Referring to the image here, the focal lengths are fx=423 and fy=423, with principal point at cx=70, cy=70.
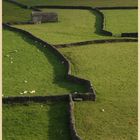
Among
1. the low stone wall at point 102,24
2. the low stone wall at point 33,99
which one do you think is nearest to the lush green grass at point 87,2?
the low stone wall at point 102,24

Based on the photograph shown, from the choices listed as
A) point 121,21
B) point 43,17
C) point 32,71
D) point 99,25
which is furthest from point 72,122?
point 121,21

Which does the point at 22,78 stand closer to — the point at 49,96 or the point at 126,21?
the point at 49,96

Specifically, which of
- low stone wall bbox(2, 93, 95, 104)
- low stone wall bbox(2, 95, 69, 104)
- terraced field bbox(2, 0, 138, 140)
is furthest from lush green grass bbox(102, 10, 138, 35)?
low stone wall bbox(2, 95, 69, 104)

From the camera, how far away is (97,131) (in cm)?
1323

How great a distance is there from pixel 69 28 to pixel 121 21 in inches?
227

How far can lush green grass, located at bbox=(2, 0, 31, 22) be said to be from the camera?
40938mm

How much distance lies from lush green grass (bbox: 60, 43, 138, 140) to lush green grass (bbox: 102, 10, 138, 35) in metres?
7.04

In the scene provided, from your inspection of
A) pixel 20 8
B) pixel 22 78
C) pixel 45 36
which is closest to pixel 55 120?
pixel 22 78

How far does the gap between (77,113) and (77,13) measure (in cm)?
3088

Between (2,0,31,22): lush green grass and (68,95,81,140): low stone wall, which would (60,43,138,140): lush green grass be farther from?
(2,0,31,22): lush green grass

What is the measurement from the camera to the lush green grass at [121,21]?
34338 mm

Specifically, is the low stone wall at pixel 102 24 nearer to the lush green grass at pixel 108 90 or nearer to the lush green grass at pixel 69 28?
the lush green grass at pixel 69 28

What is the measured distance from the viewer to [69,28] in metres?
35.3

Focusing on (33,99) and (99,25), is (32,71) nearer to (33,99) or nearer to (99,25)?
(33,99)
